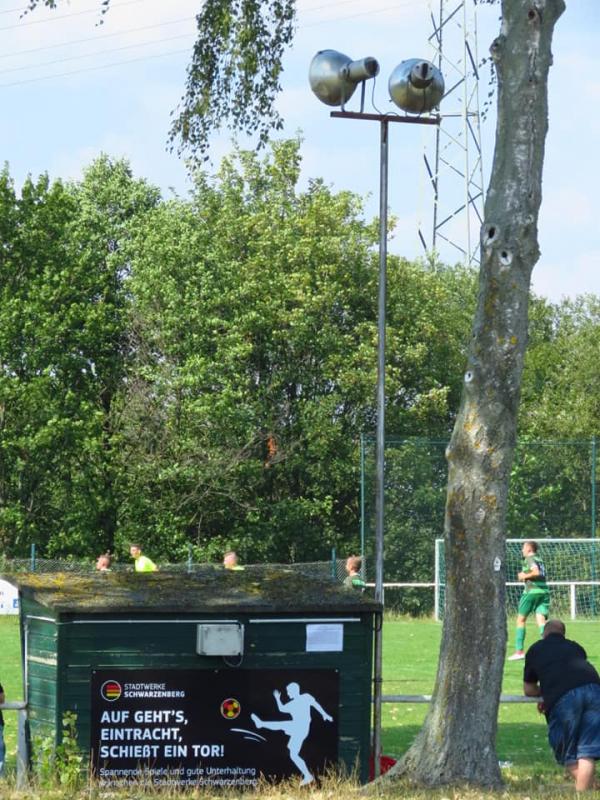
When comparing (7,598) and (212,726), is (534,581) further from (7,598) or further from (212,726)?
(7,598)

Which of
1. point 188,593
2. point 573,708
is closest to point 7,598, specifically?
point 188,593

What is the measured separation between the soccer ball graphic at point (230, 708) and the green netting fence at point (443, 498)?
77.4ft

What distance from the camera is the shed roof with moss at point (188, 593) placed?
11.0 metres

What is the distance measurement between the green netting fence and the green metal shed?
919 inches

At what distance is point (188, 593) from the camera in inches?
447

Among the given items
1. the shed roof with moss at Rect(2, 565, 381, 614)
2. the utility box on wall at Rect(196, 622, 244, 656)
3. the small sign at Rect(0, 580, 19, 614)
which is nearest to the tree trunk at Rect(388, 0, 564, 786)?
the shed roof with moss at Rect(2, 565, 381, 614)

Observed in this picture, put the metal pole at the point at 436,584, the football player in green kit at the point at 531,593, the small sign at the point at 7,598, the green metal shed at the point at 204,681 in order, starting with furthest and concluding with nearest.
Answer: the small sign at the point at 7,598, the metal pole at the point at 436,584, the football player in green kit at the point at 531,593, the green metal shed at the point at 204,681

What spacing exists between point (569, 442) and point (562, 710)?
2488 centimetres

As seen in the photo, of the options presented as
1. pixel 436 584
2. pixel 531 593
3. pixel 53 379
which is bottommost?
pixel 531 593

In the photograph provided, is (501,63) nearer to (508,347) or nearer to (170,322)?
(508,347)

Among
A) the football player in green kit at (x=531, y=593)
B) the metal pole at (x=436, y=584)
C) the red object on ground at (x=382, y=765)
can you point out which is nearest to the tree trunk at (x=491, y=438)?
the red object on ground at (x=382, y=765)

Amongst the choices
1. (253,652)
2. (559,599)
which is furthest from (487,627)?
(559,599)

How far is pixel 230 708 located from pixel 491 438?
2738mm

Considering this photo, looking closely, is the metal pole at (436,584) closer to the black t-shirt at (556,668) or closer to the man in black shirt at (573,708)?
the black t-shirt at (556,668)
